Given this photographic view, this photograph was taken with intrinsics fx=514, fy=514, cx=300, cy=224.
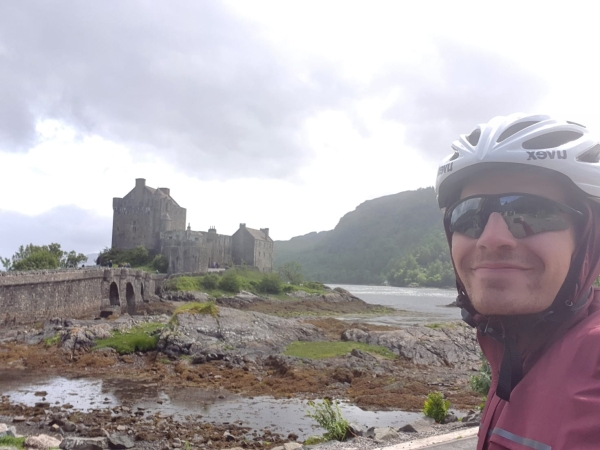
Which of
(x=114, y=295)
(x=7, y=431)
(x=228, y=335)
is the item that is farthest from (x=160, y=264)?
(x=7, y=431)

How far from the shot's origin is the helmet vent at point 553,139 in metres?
2.33

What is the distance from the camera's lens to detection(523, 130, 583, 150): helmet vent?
7.66ft

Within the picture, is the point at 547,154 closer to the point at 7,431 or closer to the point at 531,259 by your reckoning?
the point at 531,259

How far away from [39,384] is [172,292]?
1584 inches

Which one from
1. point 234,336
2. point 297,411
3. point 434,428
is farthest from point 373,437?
point 234,336

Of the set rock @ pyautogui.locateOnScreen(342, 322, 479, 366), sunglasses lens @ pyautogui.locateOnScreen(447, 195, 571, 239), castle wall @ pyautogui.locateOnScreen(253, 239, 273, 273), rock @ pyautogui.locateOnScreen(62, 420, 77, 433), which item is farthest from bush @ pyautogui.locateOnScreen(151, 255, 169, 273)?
sunglasses lens @ pyautogui.locateOnScreen(447, 195, 571, 239)

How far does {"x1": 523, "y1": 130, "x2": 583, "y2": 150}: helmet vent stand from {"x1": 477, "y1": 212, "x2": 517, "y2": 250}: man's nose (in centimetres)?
40

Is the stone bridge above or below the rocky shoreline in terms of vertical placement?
above

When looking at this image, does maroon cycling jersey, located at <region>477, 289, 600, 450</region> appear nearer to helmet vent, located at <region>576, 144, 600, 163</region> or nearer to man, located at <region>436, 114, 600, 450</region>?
man, located at <region>436, 114, 600, 450</region>

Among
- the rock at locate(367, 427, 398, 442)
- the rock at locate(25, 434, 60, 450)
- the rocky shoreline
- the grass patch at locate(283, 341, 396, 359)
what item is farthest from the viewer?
the grass patch at locate(283, 341, 396, 359)

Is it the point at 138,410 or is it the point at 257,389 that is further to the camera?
the point at 257,389

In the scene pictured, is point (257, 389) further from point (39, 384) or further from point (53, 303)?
point (53, 303)

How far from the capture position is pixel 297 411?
2077 cm

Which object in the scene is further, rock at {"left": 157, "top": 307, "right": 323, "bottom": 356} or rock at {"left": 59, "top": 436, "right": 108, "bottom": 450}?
rock at {"left": 157, "top": 307, "right": 323, "bottom": 356}
